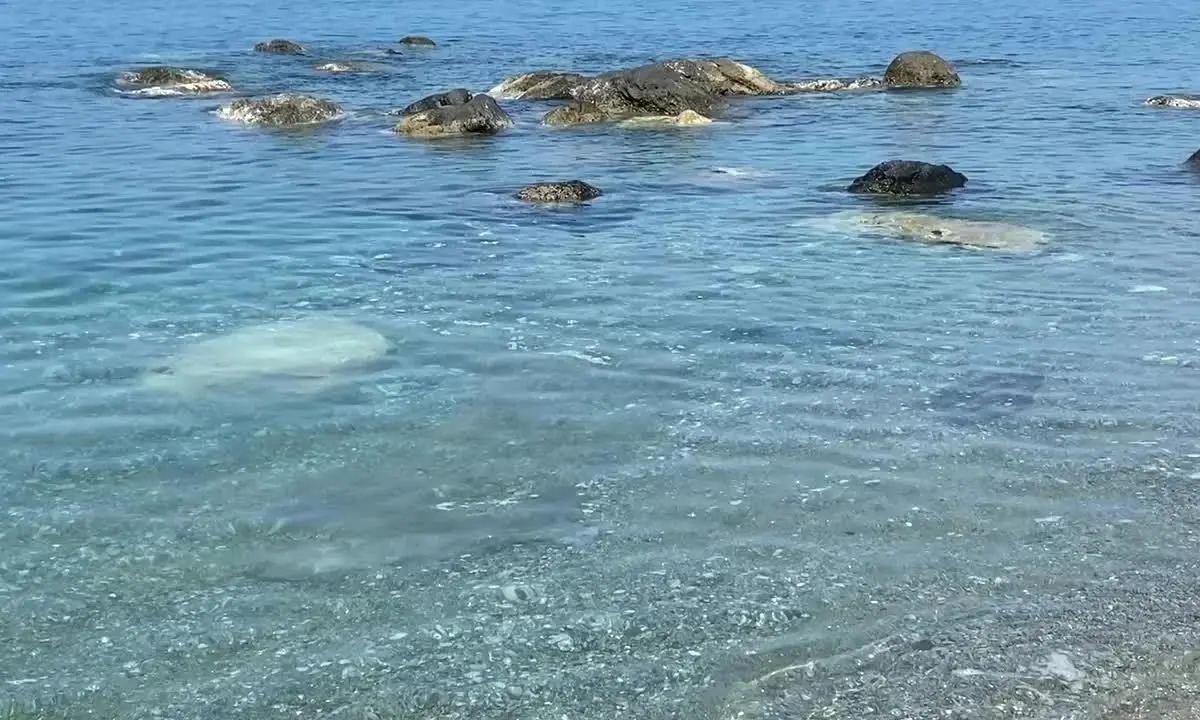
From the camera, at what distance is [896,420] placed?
9695 millimetres

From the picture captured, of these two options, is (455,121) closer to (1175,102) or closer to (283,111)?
(283,111)

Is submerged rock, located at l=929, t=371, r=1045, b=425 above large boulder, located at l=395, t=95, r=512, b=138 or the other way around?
the other way around

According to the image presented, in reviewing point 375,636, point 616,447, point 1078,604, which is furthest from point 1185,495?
point 375,636

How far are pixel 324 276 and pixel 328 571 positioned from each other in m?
7.51

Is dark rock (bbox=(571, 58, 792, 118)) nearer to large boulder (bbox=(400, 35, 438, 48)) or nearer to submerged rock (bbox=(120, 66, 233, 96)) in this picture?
submerged rock (bbox=(120, 66, 233, 96))

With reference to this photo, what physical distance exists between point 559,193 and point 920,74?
18775 millimetres

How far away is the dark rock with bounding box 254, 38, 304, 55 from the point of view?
42.4m

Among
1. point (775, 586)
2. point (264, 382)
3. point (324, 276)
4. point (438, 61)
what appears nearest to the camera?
point (775, 586)

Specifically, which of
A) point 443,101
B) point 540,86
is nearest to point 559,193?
point 443,101

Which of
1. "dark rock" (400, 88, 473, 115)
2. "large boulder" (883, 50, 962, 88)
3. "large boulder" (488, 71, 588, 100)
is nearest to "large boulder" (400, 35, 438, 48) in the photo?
"large boulder" (488, 71, 588, 100)

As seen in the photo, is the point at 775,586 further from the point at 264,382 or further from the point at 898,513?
the point at 264,382

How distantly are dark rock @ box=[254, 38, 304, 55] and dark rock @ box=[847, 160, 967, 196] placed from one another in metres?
27.7

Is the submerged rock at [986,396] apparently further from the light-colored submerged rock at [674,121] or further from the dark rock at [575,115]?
the dark rock at [575,115]

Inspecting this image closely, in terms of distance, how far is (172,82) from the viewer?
33469 millimetres
